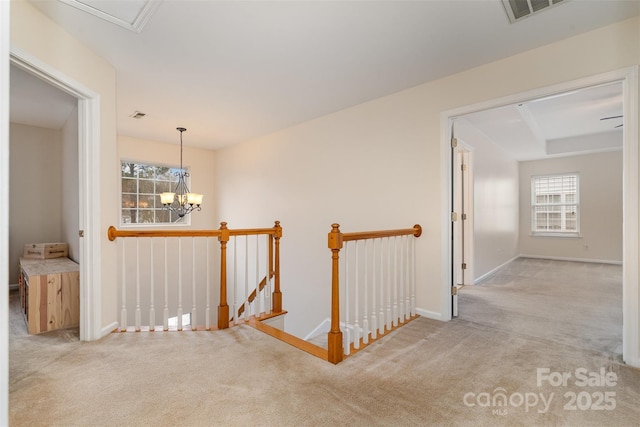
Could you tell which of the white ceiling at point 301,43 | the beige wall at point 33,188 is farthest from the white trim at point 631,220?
the beige wall at point 33,188

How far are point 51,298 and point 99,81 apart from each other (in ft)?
6.63

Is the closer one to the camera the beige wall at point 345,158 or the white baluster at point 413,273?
the beige wall at point 345,158

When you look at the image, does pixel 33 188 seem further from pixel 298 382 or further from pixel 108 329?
pixel 298 382

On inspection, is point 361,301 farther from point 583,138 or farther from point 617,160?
point 617,160

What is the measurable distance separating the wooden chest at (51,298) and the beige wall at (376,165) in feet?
8.77

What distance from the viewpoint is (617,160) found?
20.4 feet

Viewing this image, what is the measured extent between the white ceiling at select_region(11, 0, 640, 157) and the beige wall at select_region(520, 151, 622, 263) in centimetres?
594

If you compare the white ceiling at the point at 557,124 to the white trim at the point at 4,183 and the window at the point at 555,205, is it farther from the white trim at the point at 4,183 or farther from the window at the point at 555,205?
the white trim at the point at 4,183

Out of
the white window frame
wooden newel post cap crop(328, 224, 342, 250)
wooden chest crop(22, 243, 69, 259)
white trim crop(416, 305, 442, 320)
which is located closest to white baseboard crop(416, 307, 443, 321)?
white trim crop(416, 305, 442, 320)

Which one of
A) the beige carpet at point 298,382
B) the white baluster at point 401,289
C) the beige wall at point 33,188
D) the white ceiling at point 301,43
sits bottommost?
the beige carpet at point 298,382

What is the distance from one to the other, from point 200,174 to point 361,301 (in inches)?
170

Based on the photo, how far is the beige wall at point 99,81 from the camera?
1971mm

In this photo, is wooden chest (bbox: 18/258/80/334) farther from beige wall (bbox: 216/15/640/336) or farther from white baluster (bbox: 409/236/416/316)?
white baluster (bbox: 409/236/416/316)

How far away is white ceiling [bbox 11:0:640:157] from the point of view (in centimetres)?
197
